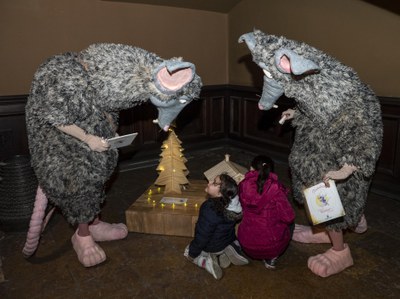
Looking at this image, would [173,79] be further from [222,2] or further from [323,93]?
[222,2]

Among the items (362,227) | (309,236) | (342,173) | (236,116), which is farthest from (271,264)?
(236,116)

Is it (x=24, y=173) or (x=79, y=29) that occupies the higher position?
(x=79, y=29)

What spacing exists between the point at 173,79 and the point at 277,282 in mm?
1446

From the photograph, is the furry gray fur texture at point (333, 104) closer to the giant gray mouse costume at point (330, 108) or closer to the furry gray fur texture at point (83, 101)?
the giant gray mouse costume at point (330, 108)

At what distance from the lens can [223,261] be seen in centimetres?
245

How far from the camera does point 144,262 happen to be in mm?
2523

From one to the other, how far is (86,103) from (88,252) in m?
1.07

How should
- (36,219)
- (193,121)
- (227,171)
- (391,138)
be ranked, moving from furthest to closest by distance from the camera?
(193,121), (391,138), (227,171), (36,219)

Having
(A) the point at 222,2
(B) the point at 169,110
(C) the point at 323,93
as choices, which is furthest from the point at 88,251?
(A) the point at 222,2

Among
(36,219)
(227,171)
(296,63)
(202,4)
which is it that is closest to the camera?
(296,63)

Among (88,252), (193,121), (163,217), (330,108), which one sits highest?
(330,108)

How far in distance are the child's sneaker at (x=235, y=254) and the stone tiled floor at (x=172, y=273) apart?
0.04 m

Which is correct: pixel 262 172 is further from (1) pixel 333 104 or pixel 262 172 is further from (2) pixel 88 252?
(2) pixel 88 252

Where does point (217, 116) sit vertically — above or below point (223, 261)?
above
